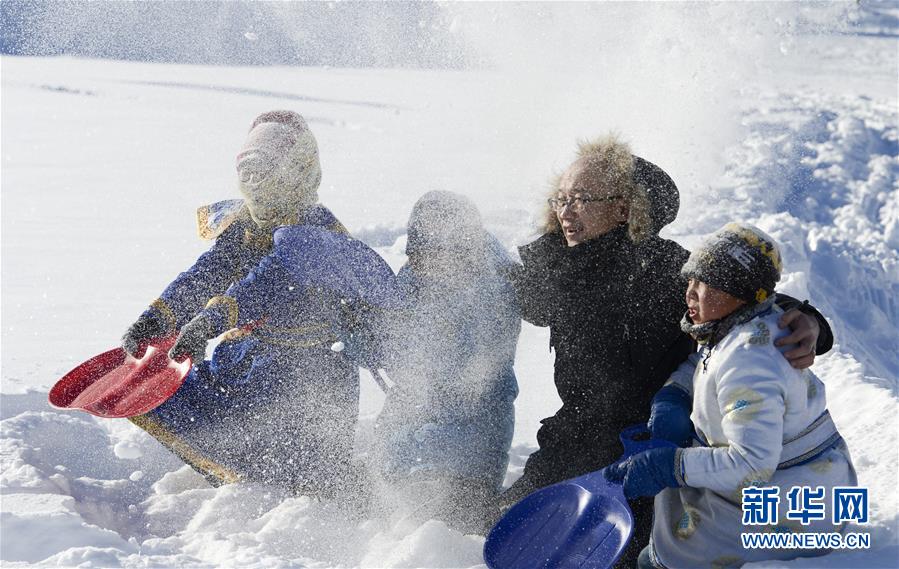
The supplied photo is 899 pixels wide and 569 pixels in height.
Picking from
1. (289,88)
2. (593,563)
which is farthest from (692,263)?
(289,88)

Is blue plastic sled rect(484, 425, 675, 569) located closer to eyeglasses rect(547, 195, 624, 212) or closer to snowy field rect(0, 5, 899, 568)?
snowy field rect(0, 5, 899, 568)

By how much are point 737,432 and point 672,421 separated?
0.26 metres

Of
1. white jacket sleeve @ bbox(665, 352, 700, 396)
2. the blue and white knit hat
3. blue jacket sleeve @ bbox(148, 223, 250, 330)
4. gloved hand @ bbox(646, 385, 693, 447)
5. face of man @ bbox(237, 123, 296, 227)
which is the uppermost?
face of man @ bbox(237, 123, 296, 227)

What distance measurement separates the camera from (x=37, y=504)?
8.30ft

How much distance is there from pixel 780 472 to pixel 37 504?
203 cm

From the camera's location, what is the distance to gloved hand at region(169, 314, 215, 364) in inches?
99.2

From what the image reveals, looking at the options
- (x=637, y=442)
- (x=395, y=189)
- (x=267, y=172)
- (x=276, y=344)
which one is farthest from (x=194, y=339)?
(x=395, y=189)

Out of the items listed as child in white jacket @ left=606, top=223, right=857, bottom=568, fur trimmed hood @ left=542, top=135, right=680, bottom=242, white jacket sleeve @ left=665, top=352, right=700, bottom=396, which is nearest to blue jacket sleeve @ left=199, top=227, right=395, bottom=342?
fur trimmed hood @ left=542, top=135, right=680, bottom=242

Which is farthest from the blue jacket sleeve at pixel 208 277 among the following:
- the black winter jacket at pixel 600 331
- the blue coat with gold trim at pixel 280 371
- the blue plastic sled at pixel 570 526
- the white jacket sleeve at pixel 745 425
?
the white jacket sleeve at pixel 745 425

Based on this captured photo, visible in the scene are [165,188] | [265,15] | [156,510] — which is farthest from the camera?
[265,15]

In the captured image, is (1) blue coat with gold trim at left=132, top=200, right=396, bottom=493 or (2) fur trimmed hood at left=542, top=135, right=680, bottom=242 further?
(1) blue coat with gold trim at left=132, top=200, right=396, bottom=493

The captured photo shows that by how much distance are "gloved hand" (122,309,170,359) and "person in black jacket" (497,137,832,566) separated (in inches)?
45.9

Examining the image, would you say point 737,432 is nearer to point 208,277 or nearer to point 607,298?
point 607,298

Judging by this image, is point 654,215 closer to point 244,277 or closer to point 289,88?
point 244,277
